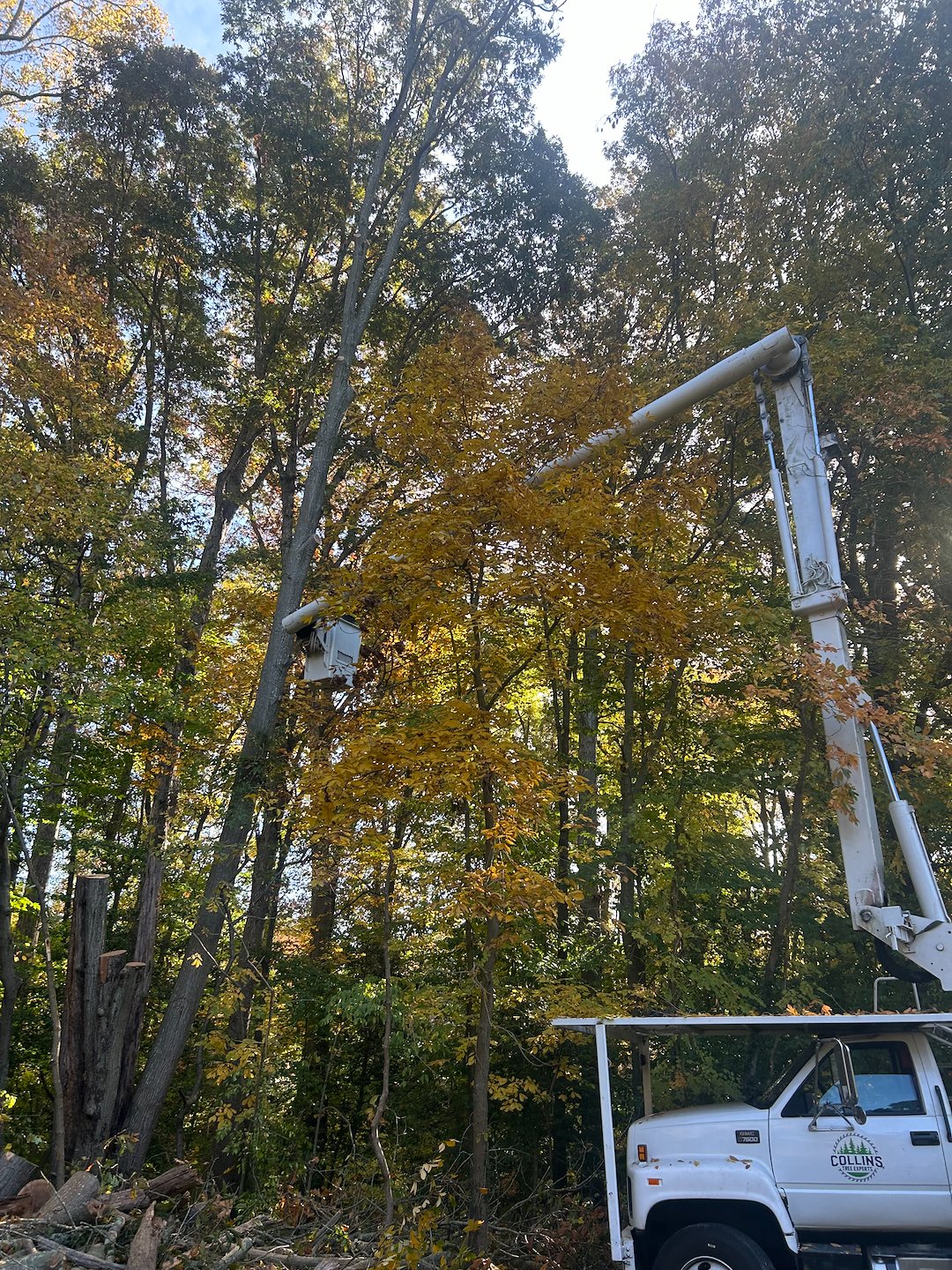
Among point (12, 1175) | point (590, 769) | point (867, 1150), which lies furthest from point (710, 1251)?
point (590, 769)

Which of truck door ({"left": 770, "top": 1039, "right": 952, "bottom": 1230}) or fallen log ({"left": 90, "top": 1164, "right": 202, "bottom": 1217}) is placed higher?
truck door ({"left": 770, "top": 1039, "right": 952, "bottom": 1230})

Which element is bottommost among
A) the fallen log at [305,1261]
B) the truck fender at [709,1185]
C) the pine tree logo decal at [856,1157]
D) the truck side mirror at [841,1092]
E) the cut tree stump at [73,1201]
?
the fallen log at [305,1261]

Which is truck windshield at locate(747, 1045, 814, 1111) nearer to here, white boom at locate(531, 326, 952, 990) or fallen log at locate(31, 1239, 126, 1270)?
white boom at locate(531, 326, 952, 990)

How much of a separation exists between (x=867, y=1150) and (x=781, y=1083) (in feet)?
1.89

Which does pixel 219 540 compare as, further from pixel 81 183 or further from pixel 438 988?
pixel 438 988

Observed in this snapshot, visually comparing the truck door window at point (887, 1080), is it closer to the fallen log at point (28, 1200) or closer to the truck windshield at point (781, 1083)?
the truck windshield at point (781, 1083)

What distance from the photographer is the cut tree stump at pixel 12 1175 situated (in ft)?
18.9

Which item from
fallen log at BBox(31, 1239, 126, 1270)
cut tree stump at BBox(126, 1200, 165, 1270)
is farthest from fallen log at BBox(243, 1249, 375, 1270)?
fallen log at BBox(31, 1239, 126, 1270)

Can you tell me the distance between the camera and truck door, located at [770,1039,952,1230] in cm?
446

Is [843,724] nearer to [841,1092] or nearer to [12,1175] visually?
[841,1092]

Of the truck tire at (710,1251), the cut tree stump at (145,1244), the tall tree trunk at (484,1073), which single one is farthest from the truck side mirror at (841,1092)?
the cut tree stump at (145,1244)

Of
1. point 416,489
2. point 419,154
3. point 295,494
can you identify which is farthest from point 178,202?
point 416,489

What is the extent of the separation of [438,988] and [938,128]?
1177 centimetres

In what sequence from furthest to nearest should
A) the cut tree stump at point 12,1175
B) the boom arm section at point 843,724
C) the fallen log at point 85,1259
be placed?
the cut tree stump at point 12,1175 → the boom arm section at point 843,724 → the fallen log at point 85,1259
